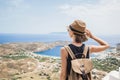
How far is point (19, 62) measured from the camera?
1079 inches

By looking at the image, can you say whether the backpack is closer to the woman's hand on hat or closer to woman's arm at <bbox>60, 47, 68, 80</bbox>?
woman's arm at <bbox>60, 47, 68, 80</bbox>

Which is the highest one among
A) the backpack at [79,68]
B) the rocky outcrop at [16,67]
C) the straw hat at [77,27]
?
the straw hat at [77,27]

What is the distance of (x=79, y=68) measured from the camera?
1354 mm

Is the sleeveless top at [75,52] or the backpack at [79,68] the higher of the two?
the sleeveless top at [75,52]

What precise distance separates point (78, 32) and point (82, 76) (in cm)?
24

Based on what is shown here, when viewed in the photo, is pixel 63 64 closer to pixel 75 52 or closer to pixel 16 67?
pixel 75 52

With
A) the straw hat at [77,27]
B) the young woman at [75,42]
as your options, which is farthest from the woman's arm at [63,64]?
the straw hat at [77,27]

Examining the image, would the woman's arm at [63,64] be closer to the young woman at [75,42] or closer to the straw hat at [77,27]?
the young woman at [75,42]

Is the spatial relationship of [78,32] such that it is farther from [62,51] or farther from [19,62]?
[19,62]

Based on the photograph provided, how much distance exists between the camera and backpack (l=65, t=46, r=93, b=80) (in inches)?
53.0

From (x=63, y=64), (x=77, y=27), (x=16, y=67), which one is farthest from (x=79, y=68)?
(x=16, y=67)

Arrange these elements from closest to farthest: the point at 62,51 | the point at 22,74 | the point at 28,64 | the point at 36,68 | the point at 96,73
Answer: the point at 62,51
the point at 96,73
the point at 22,74
the point at 36,68
the point at 28,64

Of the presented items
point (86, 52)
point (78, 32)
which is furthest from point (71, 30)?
point (86, 52)

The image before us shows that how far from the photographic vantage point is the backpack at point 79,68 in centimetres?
135
